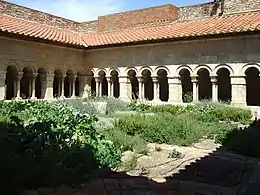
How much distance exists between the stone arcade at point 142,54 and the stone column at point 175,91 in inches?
1.6

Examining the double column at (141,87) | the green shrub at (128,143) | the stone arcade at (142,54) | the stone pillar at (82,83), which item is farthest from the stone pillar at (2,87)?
the green shrub at (128,143)

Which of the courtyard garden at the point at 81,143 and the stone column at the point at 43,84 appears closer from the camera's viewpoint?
the courtyard garden at the point at 81,143

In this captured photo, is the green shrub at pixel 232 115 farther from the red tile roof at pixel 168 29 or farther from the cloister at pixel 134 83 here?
the red tile roof at pixel 168 29

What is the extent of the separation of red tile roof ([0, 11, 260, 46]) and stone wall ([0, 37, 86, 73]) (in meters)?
0.48

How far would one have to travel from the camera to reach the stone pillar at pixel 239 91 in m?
11.6

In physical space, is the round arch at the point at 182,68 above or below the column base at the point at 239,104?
above

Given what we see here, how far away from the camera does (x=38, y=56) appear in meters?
13.4

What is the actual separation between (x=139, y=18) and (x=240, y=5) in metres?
5.23

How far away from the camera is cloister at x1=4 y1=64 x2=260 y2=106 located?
1265 cm

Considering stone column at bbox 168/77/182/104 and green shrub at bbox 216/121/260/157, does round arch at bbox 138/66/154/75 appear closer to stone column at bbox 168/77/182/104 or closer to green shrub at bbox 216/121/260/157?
stone column at bbox 168/77/182/104

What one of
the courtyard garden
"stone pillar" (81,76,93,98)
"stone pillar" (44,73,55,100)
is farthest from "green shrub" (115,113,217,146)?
"stone pillar" (81,76,93,98)

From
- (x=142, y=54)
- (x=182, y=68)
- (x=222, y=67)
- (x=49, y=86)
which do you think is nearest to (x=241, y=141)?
(x=222, y=67)

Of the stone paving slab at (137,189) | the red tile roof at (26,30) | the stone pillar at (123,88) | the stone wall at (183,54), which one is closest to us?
the stone paving slab at (137,189)

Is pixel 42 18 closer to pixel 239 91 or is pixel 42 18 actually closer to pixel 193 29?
pixel 193 29
